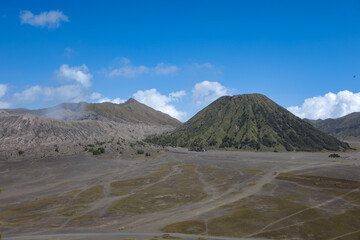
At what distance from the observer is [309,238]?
141 ft

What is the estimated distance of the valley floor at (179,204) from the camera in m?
46.4

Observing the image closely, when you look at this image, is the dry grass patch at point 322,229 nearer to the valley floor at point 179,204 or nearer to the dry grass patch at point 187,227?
the valley floor at point 179,204

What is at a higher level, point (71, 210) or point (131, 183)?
point (131, 183)

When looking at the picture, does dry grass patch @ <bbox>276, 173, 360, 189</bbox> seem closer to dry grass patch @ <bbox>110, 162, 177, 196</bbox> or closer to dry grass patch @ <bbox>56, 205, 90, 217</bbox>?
dry grass patch @ <bbox>110, 162, 177, 196</bbox>

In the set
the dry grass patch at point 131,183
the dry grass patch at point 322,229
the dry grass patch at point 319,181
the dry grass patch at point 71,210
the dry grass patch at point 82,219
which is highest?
the dry grass patch at point 319,181

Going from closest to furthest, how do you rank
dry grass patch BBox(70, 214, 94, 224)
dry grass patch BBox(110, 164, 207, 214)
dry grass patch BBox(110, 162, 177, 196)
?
dry grass patch BBox(70, 214, 94, 224)
dry grass patch BBox(110, 164, 207, 214)
dry grass patch BBox(110, 162, 177, 196)

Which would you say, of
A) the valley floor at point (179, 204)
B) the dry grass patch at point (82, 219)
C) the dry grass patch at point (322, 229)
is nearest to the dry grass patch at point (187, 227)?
the valley floor at point (179, 204)

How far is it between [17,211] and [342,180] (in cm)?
10140

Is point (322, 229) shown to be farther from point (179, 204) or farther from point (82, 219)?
point (82, 219)

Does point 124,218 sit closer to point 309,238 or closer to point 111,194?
point 111,194

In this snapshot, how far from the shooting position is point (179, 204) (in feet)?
211

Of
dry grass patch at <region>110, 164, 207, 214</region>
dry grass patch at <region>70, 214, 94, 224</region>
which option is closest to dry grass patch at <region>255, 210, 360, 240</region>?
dry grass patch at <region>110, 164, 207, 214</region>

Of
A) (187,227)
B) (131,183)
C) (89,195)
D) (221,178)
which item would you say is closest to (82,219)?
(89,195)

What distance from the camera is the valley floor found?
4641 cm
